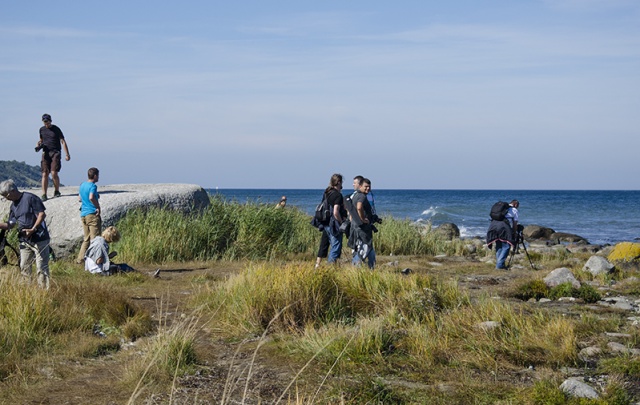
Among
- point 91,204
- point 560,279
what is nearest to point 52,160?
point 91,204

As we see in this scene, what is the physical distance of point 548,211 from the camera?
6103 centimetres

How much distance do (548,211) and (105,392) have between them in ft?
194

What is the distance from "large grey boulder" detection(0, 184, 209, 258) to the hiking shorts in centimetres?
78

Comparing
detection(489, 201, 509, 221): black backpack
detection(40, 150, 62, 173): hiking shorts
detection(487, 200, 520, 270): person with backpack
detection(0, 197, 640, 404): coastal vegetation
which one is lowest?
detection(0, 197, 640, 404): coastal vegetation

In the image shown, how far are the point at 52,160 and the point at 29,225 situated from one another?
5.73 metres

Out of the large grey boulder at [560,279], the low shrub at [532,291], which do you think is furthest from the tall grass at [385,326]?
the large grey boulder at [560,279]

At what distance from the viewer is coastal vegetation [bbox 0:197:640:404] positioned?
5789 mm

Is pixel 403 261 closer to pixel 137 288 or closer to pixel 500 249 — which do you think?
pixel 500 249

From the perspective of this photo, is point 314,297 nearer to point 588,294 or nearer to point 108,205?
point 588,294

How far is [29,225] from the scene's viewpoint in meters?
8.82

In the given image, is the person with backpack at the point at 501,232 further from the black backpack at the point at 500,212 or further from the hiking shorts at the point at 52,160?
the hiking shorts at the point at 52,160

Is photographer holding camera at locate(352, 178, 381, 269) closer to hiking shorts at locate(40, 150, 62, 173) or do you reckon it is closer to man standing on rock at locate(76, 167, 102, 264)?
man standing on rock at locate(76, 167, 102, 264)

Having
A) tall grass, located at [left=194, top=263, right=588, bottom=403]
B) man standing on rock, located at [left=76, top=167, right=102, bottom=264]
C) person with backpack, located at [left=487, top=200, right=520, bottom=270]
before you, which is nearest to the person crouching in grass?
man standing on rock, located at [left=76, top=167, right=102, bottom=264]

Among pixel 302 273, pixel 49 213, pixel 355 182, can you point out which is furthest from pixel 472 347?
pixel 49 213
